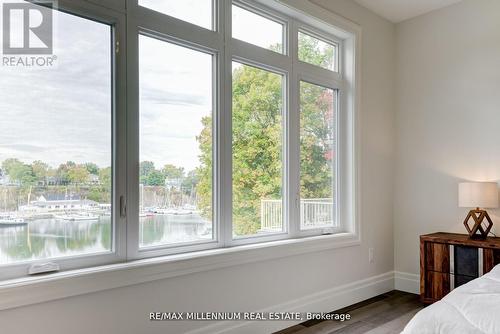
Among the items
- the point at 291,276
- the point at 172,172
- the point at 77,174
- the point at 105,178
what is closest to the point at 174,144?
the point at 172,172

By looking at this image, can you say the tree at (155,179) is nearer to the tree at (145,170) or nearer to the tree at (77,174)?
the tree at (145,170)

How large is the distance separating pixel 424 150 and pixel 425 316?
286 centimetres

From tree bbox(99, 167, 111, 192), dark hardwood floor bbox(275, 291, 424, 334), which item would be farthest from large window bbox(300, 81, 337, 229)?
tree bbox(99, 167, 111, 192)

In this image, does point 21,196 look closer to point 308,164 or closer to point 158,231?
Answer: point 158,231

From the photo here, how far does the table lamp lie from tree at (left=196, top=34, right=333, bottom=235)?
3.97ft

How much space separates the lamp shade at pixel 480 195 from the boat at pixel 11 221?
330cm

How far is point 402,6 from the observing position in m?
3.90

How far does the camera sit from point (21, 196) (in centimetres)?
199

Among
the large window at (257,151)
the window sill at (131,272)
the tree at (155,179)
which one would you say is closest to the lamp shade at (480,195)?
the window sill at (131,272)

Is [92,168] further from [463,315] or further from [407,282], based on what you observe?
[407,282]

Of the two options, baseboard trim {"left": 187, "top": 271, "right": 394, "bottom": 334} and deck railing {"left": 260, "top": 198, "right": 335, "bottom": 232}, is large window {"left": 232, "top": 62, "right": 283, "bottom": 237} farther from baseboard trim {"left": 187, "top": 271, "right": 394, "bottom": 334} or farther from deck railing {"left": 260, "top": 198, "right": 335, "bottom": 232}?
baseboard trim {"left": 187, "top": 271, "right": 394, "bottom": 334}

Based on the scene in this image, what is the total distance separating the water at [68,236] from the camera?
196cm

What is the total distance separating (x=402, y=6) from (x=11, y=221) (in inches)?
147

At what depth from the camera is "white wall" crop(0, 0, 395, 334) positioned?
2049 mm
